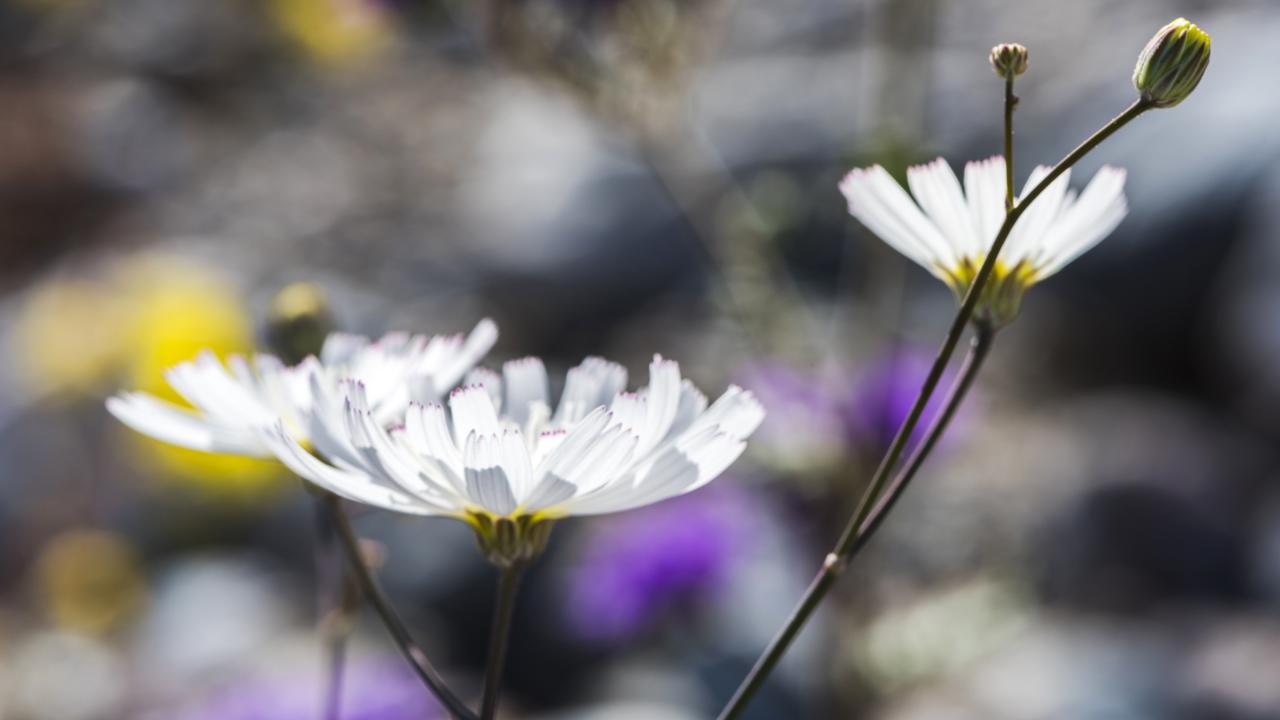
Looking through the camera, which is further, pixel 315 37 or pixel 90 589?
pixel 315 37

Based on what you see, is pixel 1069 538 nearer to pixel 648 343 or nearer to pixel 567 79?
pixel 648 343

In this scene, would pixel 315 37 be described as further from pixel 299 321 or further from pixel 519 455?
pixel 519 455

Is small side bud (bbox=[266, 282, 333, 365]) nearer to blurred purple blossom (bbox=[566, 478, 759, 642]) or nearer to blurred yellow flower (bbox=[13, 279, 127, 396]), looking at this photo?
blurred purple blossom (bbox=[566, 478, 759, 642])

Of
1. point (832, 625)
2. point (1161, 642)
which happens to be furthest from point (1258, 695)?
point (832, 625)

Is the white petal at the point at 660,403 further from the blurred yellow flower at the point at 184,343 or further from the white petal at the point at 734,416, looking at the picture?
the blurred yellow flower at the point at 184,343

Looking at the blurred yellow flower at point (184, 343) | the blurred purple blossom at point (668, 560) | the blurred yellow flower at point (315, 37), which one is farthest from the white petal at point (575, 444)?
the blurred yellow flower at point (315, 37)

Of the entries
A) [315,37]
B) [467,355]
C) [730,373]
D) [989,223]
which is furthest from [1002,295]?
[315,37]
